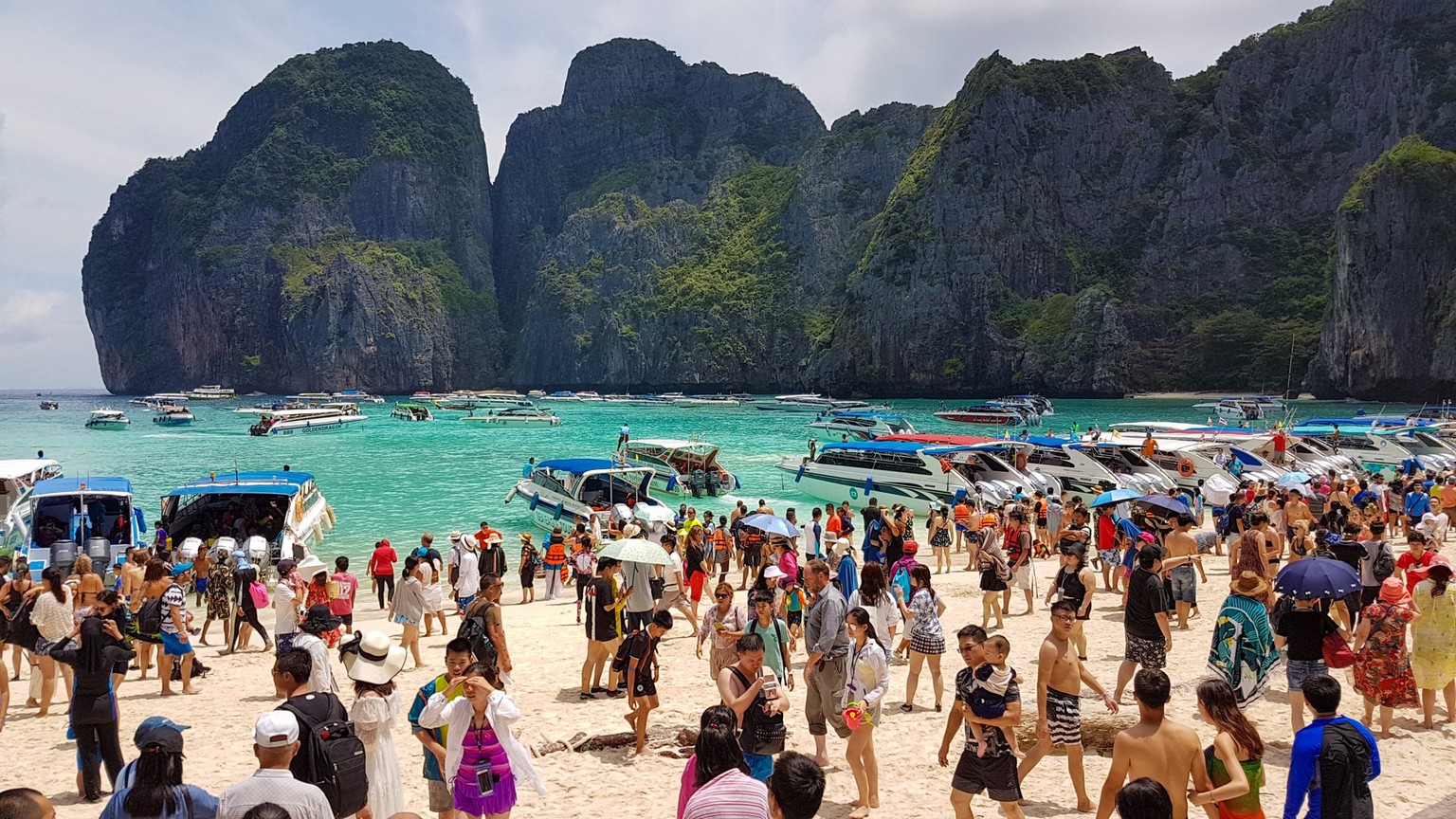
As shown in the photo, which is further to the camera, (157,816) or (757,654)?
(757,654)

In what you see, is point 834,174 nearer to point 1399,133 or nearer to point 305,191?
point 1399,133

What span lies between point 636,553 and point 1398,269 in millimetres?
107587

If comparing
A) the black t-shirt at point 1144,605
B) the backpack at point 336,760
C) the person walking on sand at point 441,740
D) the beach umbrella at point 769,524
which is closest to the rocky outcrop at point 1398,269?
the beach umbrella at point 769,524

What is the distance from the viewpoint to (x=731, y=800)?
3.76 m

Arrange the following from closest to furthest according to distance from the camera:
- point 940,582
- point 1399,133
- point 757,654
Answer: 1. point 757,654
2. point 940,582
3. point 1399,133

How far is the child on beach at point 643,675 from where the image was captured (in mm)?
7996

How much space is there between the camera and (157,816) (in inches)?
150

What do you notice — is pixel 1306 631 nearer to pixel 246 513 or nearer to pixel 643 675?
pixel 643 675

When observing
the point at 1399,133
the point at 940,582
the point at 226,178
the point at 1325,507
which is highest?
the point at 226,178

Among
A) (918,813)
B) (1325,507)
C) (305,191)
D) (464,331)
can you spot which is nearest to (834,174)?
(464,331)

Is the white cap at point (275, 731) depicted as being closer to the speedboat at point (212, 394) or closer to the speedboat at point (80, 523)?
the speedboat at point (80, 523)

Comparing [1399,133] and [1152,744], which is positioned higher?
[1399,133]

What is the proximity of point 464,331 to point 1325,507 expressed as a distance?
17901 centimetres

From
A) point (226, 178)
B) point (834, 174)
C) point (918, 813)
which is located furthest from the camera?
point (226, 178)
